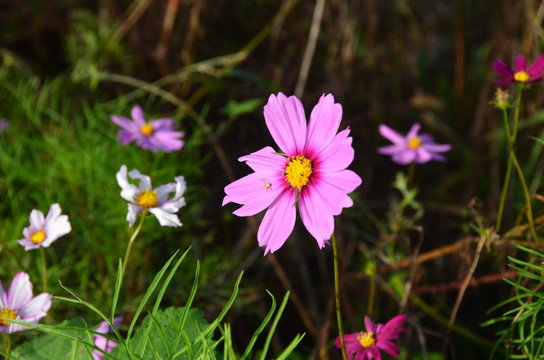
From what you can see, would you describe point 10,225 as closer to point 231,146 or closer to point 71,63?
point 231,146

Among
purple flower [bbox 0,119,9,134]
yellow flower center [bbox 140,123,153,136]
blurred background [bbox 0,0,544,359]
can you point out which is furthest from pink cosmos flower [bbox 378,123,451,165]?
purple flower [bbox 0,119,9,134]

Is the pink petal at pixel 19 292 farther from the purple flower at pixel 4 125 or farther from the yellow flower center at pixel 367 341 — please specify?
the purple flower at pixel 4 125

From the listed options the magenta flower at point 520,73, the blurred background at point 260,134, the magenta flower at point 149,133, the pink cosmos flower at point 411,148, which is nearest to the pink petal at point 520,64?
the magenta flower at point 520,73

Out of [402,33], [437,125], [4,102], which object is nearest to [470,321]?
[437,125]

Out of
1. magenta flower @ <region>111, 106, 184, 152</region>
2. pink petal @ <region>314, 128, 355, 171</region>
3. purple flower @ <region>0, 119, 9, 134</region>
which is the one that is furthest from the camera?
purple flower @ <region>0, 119, 9, 134</region>

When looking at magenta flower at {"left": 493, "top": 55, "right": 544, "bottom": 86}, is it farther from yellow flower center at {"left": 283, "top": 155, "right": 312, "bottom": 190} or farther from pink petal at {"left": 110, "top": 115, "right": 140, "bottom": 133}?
pink petal at {"left": 110, "top": 115, "right": 140, "bottom": 133}

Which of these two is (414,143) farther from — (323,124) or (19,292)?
(19,292)
